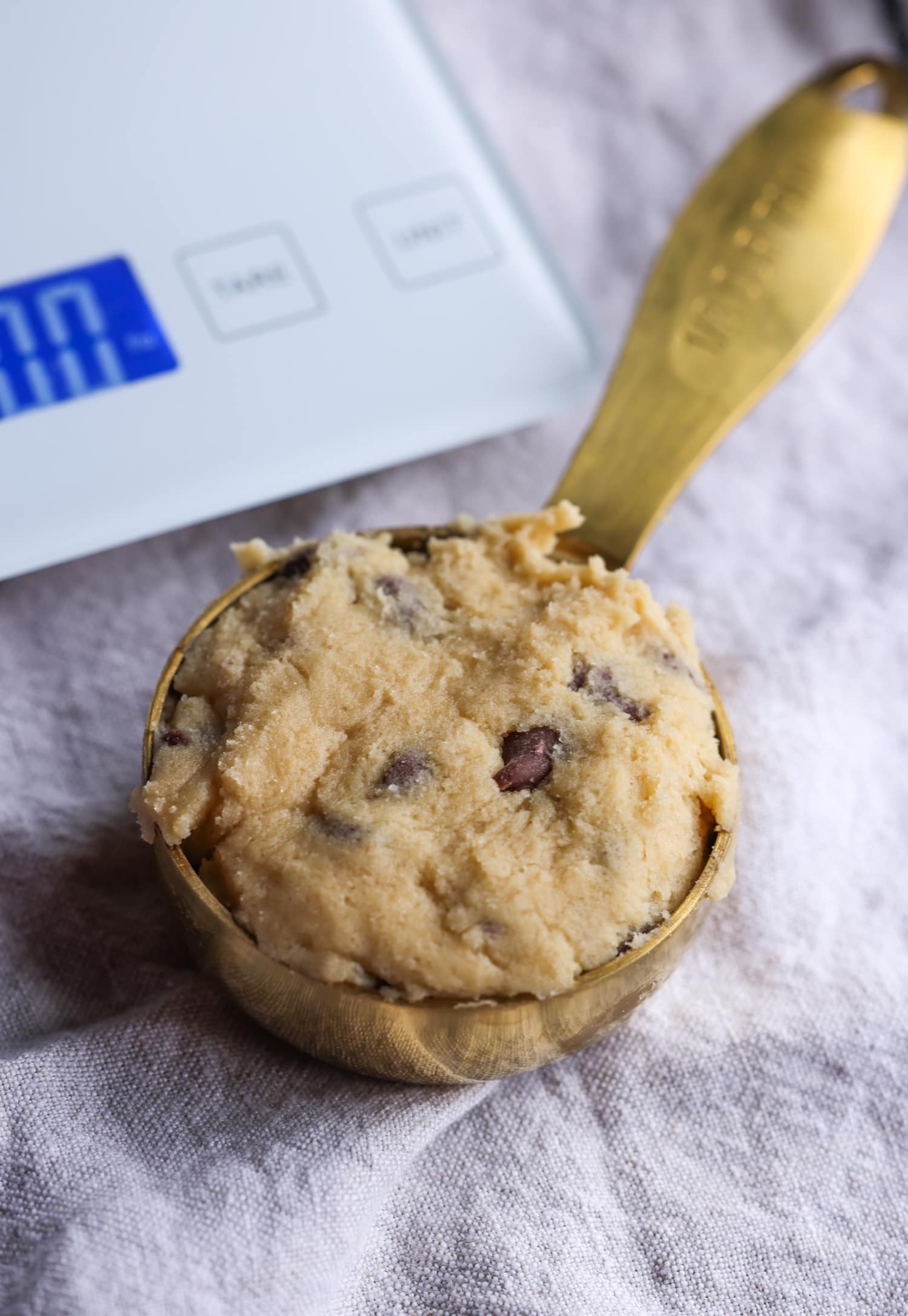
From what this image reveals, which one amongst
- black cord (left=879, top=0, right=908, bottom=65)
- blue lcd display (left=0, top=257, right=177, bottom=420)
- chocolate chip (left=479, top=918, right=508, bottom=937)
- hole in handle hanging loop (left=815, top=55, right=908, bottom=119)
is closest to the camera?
chocolate chip (left=479, top=918, right=508, bottom=937)

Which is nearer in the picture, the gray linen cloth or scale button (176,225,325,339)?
the gray linen cloth

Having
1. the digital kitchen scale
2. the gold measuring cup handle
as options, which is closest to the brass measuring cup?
the gold measuring cup handle

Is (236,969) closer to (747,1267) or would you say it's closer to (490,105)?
(747,1267)

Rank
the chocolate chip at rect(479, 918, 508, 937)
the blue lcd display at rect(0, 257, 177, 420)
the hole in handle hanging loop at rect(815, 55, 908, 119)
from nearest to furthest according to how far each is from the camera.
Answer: the chocolate chip at rect(479, 918, 508, 937) → the blue lcd display at rect(0, 257, 177, 420) → the hole in handle hanging loop at rect(815, 55, 908, 119)

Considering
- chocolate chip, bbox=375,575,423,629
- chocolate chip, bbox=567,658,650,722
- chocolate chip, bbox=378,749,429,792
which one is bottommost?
chocolate chip, bbox=378,749,429,792

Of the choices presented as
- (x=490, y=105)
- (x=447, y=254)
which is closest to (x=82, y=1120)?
(x=447, y=254)

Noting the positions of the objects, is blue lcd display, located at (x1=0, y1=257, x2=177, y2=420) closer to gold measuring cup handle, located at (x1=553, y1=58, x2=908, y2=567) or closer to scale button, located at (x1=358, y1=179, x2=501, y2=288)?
scale button, located at (x1=358, y1=179, x2=501, y2=288)
